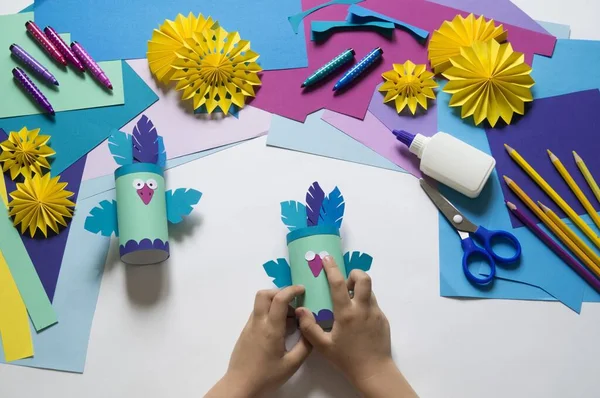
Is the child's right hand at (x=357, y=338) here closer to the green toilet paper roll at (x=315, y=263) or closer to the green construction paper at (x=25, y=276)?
the green toilet paper roll at (x=315, y=263)

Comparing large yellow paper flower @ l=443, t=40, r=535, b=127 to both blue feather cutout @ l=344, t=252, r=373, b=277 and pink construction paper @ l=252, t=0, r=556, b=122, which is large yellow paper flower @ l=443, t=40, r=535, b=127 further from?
blue feather cutout @ l=344, t=252, r=373, b=277

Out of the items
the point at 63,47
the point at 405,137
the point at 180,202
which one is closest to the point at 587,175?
the point at 405,137

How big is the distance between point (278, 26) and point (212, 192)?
0.97 ft

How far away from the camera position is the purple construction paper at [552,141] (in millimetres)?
880

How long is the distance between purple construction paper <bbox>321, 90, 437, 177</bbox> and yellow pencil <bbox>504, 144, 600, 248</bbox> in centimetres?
13

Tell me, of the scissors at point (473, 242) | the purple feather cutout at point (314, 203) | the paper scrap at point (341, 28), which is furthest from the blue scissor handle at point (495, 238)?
the paper scrap at point (341, 28)

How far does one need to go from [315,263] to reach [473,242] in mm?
242

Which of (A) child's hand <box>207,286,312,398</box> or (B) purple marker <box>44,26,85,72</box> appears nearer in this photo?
(A) child's hand <box>207,286,312,398</box>

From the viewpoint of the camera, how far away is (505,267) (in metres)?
0.85

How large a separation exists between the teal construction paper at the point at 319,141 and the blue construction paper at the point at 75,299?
10.7 inches

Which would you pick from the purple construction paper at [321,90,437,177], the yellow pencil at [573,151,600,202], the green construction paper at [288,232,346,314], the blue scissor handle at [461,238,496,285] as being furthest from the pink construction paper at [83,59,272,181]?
the yellow pencil at [573,151,600,202]

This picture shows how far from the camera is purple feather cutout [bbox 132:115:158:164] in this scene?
2.84 feet

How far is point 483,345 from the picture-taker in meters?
0.83

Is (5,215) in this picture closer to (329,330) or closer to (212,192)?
(212,192)
